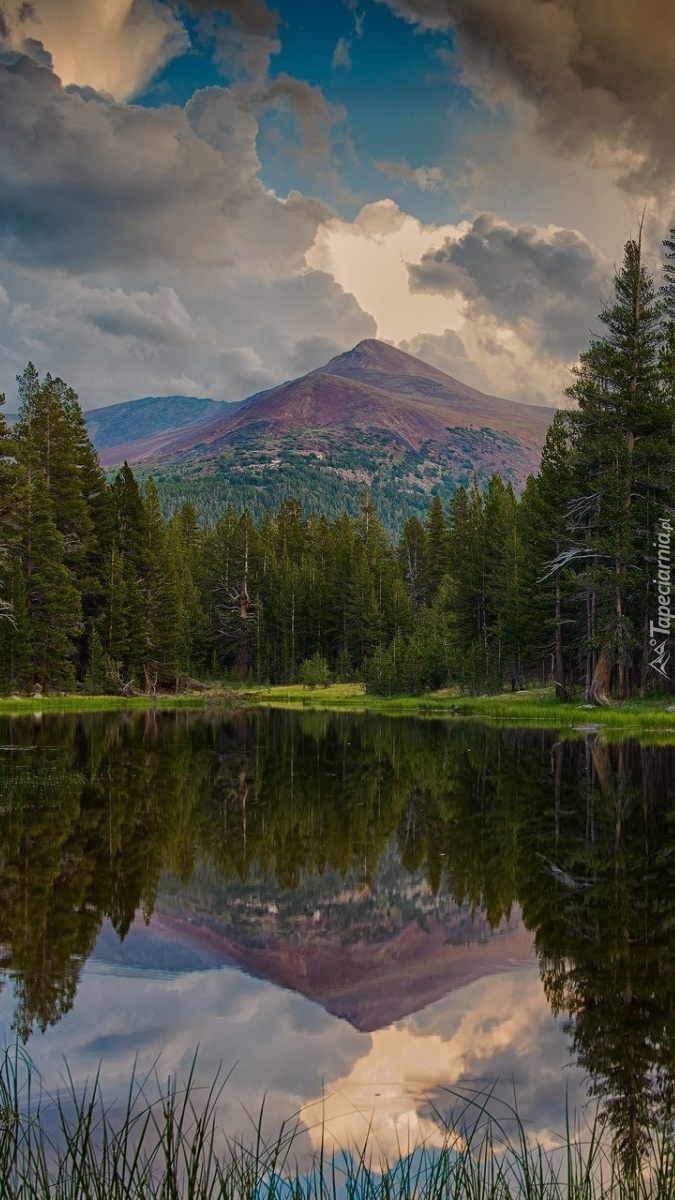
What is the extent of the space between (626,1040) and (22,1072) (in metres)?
4.20

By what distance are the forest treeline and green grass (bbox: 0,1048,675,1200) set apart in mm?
35993

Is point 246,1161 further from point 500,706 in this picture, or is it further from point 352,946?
point 500,706

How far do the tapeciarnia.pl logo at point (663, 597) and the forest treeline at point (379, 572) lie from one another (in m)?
0.20

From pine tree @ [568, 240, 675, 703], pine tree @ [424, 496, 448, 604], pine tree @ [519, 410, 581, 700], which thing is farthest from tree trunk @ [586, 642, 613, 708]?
pine tree @ [424, 496, 448, 604]

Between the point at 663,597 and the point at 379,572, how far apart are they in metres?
58.3

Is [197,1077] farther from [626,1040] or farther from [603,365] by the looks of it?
[603,365]

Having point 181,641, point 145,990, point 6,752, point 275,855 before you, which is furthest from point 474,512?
point 145,990

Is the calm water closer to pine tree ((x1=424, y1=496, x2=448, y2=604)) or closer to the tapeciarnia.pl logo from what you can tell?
the tapeciarnia.pl logo

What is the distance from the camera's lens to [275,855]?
12672mm

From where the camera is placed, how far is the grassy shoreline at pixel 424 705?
36125 mm

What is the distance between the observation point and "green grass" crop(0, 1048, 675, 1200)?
382cm

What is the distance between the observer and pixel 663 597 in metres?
40.7

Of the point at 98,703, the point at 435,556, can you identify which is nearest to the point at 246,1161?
the point at 98,703

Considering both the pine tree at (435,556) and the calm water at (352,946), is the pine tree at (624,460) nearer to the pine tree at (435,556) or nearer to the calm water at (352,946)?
the calm water at (352,946)
